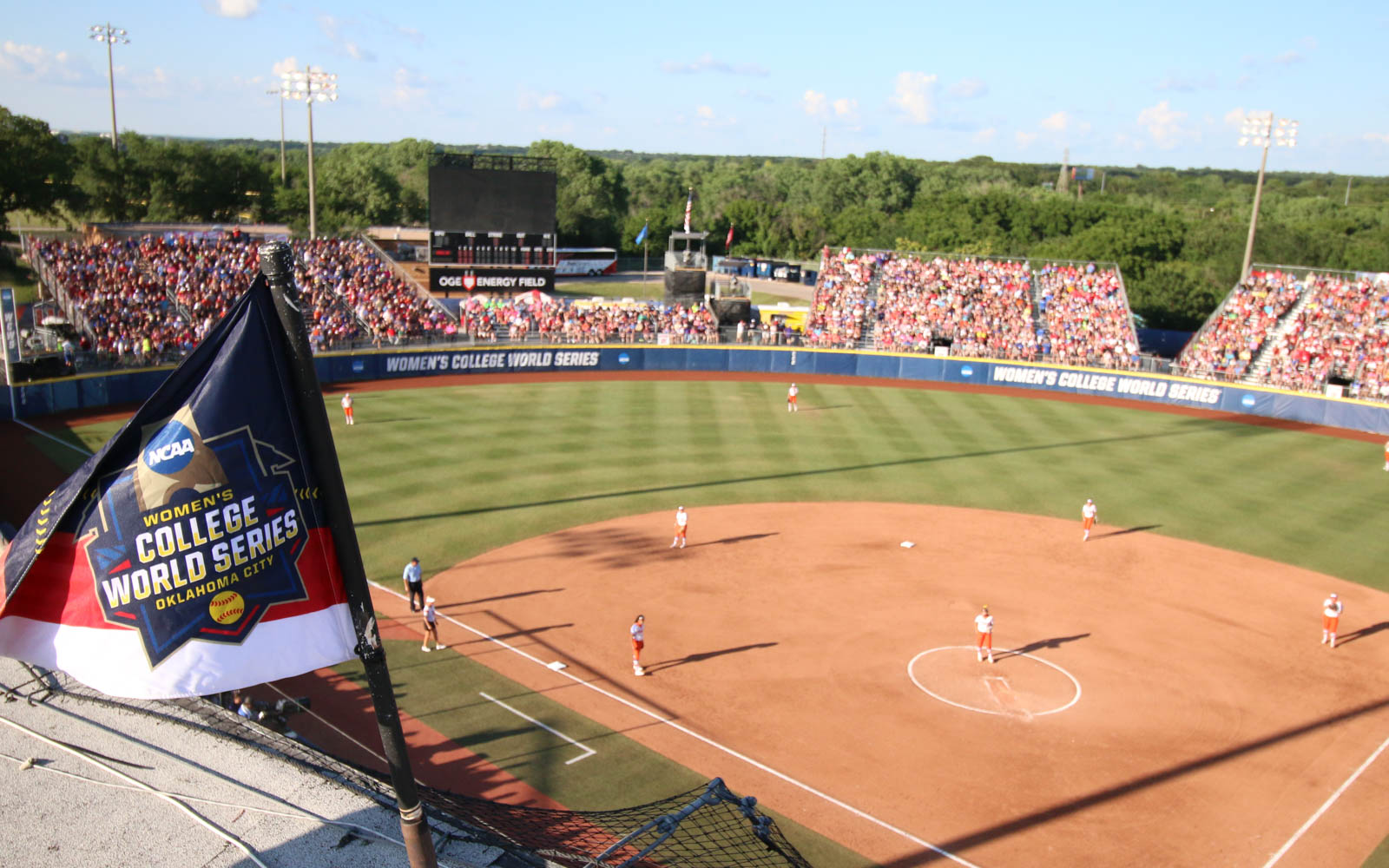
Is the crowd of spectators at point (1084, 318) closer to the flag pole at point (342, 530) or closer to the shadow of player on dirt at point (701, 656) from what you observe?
the shadow of player on dirt at point (701, 656)

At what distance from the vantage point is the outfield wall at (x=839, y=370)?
44.5 meters

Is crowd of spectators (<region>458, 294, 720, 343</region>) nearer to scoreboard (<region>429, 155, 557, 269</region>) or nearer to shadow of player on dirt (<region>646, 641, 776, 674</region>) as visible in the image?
scoreboard (<region>429, 155, 557, 269</region>)

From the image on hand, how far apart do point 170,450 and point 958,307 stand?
55.5m

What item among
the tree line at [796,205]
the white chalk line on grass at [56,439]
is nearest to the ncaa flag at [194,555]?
the white chalk line on grass at [56,439]

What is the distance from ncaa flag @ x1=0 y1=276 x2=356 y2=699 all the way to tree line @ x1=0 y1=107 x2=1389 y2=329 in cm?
7138

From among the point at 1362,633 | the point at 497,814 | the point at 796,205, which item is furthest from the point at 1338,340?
the point at 796,205

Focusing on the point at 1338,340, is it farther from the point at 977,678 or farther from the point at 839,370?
the point at 977,678

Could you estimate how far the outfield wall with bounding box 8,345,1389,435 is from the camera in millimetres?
44531

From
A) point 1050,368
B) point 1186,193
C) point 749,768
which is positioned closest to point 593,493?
point 749,768

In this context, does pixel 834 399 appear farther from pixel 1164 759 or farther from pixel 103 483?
pixel 103 483

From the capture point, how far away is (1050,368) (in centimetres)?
5075

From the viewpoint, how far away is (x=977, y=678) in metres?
19.8

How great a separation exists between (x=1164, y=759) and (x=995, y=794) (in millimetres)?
3508

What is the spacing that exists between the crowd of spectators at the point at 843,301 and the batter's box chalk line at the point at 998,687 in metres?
34.1
